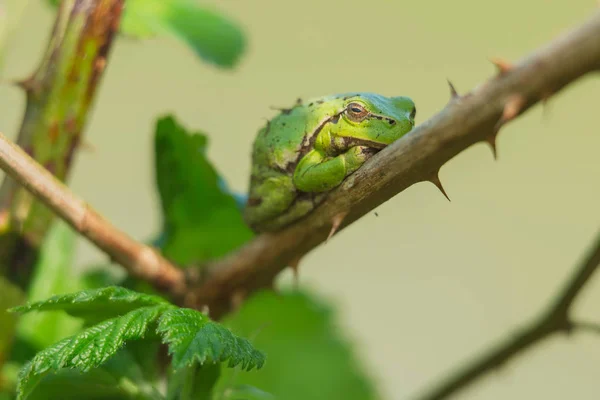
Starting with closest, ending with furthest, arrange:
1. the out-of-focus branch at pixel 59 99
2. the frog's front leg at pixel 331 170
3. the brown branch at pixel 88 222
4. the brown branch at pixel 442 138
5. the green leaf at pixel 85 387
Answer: the brown branch at pixel 442 138, the brown branch at pixel 88 222, the green leaf at pixel 85 387, the frog's front leg at pixel 331 170, the out-of-focus branch at pixel 59 99

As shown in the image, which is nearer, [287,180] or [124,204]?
[287,180]

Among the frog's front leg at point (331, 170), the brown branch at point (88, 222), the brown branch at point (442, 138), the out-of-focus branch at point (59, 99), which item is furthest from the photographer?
the out-of-focus branch at point (59, 99)

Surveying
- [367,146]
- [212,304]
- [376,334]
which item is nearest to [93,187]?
Result: [376,334]

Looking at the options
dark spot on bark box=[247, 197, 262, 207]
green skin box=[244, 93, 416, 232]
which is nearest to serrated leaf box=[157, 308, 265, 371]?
green skin box=[244, 93, 416, 232]

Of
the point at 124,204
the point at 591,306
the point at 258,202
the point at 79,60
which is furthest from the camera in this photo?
the point at 591,306

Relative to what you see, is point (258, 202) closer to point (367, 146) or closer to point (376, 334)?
point (367, 146)

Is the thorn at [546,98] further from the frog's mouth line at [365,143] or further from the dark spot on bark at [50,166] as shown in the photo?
the dark spot on bark at [50,166]

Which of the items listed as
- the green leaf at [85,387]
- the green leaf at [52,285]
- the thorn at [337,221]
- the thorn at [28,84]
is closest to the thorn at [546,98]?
the thorn at [337,221]

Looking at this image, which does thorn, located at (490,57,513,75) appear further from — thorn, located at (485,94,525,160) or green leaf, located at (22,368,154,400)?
green leaf, located at (22,368,154,400)
